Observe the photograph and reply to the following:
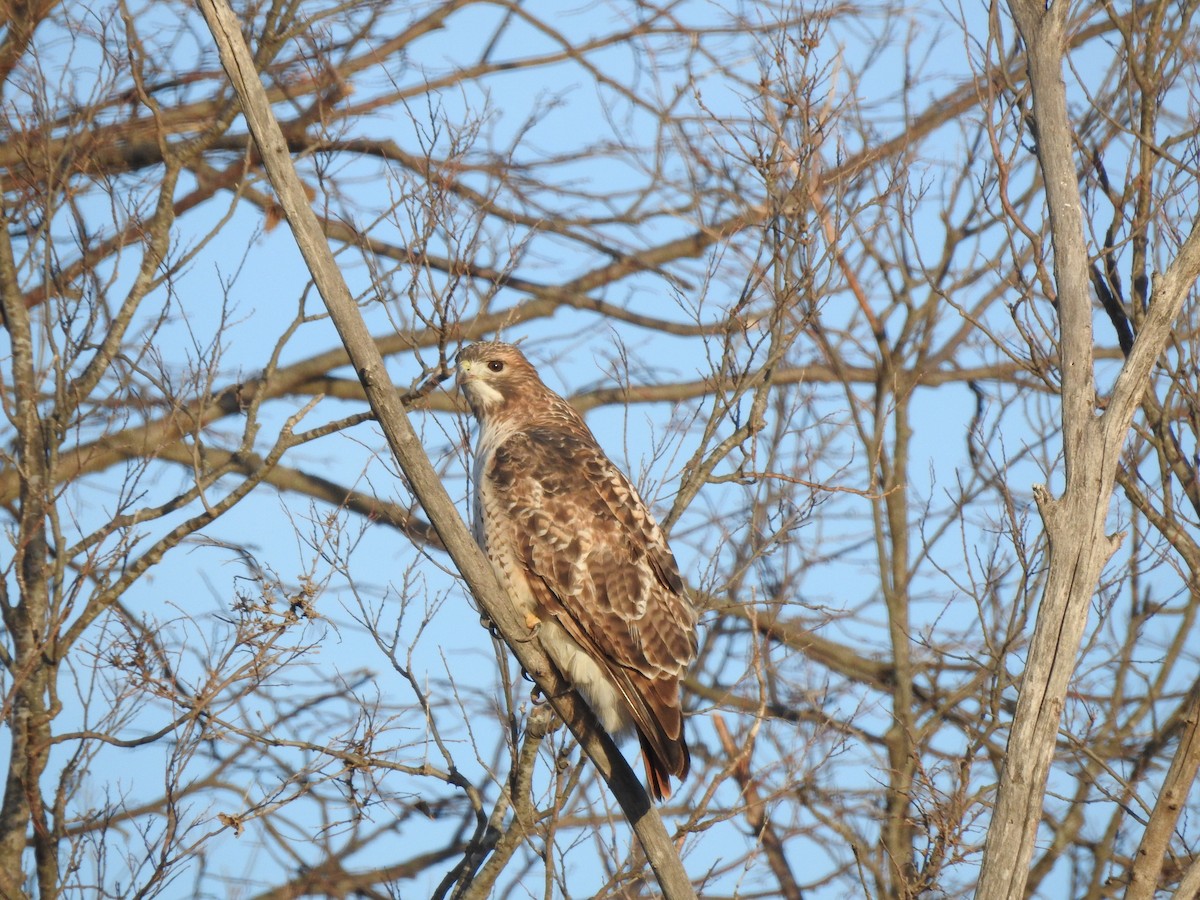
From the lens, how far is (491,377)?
5.47 metres

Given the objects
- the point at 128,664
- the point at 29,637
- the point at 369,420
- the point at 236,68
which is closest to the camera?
the point at 236,68

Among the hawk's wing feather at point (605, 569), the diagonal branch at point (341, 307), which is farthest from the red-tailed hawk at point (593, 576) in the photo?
the diagonal branch at point (341, 307)

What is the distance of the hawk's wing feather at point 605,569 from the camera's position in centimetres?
440

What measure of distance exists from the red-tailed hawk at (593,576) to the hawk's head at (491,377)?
0.31 m

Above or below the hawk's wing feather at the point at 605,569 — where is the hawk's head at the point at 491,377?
above

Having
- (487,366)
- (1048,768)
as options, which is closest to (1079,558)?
(1048,768)

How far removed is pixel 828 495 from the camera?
253 inches

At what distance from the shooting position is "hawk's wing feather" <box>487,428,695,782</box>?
4.40 m

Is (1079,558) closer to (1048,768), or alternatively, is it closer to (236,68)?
(1048,768)

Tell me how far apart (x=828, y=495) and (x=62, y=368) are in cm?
382

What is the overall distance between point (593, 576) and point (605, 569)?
0.23 feet

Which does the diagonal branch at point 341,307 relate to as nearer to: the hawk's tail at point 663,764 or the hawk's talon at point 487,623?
the hawk's talon at point 487,623

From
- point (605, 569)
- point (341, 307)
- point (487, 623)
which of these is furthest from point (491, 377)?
point (341, 307)

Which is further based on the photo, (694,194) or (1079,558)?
(694,194)
